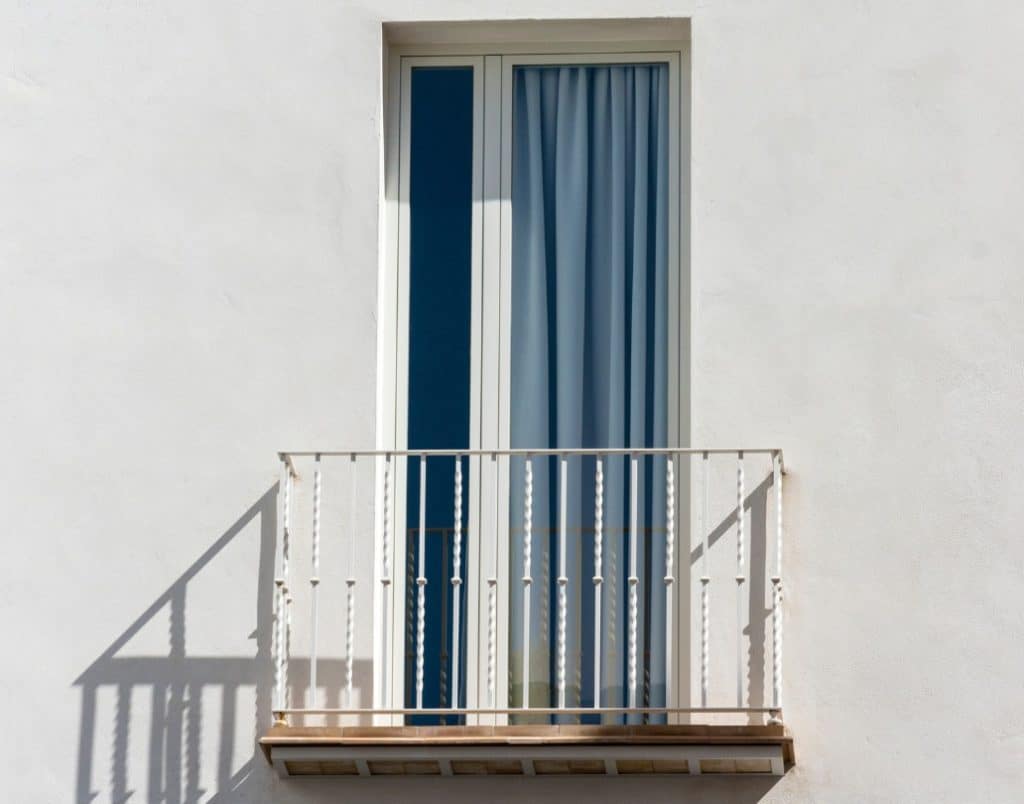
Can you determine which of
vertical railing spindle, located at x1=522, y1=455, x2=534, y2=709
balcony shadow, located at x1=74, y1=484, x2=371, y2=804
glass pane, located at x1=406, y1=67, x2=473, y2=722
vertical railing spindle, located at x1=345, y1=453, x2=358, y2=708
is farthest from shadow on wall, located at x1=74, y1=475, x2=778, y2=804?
vertical railing spindle, located at x1=522, y1=455, x2=534, y2=709

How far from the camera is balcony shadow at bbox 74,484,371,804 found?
10.8 metres

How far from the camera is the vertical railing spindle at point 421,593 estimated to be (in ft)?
35.5

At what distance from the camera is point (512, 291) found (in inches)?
457

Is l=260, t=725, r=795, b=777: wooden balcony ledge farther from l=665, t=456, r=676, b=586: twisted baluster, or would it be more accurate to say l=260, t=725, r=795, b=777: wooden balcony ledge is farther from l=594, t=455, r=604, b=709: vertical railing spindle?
l=665, t=456, r=676, b=586: twisted baluster

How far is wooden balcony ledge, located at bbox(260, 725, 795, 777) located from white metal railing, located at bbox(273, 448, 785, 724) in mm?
98

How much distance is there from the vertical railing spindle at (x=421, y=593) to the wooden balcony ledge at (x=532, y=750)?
45cm

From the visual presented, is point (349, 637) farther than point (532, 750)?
Yes

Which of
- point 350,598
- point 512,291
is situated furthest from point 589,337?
point 350,598
